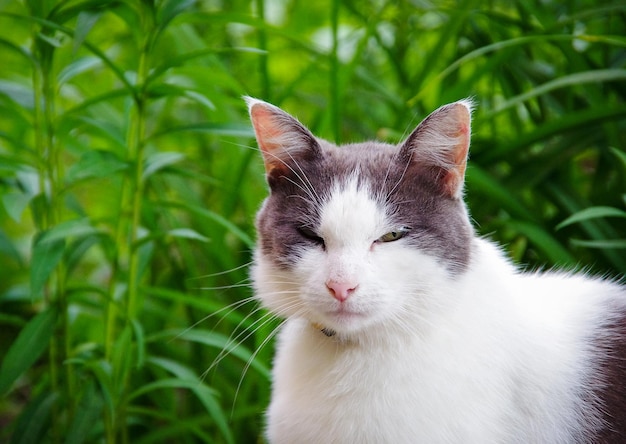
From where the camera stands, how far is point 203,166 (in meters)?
2.20

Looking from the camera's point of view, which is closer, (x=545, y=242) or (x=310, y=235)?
(x=310, y=235)

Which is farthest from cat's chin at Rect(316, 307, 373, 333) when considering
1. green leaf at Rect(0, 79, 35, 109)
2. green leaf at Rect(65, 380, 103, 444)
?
green leaf at Rect(0, 79, 35, 109)

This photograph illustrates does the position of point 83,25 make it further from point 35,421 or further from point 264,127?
point 35,421

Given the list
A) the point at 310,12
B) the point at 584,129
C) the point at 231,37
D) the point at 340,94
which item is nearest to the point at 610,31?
the point at 584,129

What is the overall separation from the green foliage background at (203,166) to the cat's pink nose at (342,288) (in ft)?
0.78

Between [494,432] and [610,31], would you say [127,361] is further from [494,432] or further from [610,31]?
[610,31]

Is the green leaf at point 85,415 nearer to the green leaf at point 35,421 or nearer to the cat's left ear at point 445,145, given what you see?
the green leaf at point 35,421

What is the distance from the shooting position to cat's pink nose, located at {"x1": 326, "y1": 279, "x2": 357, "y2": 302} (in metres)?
1.05

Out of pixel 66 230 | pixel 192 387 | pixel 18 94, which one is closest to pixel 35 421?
pixel 192 387

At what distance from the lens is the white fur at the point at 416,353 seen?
109 centimetres

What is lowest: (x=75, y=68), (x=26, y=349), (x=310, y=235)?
(x=26, y=349)

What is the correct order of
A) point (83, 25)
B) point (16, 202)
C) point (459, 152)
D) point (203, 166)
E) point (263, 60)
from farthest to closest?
1. point (203, 166)
2. point (263, 60)
3. point (16, 202)
4. point (83, 25)
5. point (459, 152)

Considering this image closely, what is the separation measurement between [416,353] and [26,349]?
30.5 inches

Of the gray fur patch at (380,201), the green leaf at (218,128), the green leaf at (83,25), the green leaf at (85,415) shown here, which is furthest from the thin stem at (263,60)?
the green leaf at (85,415)
